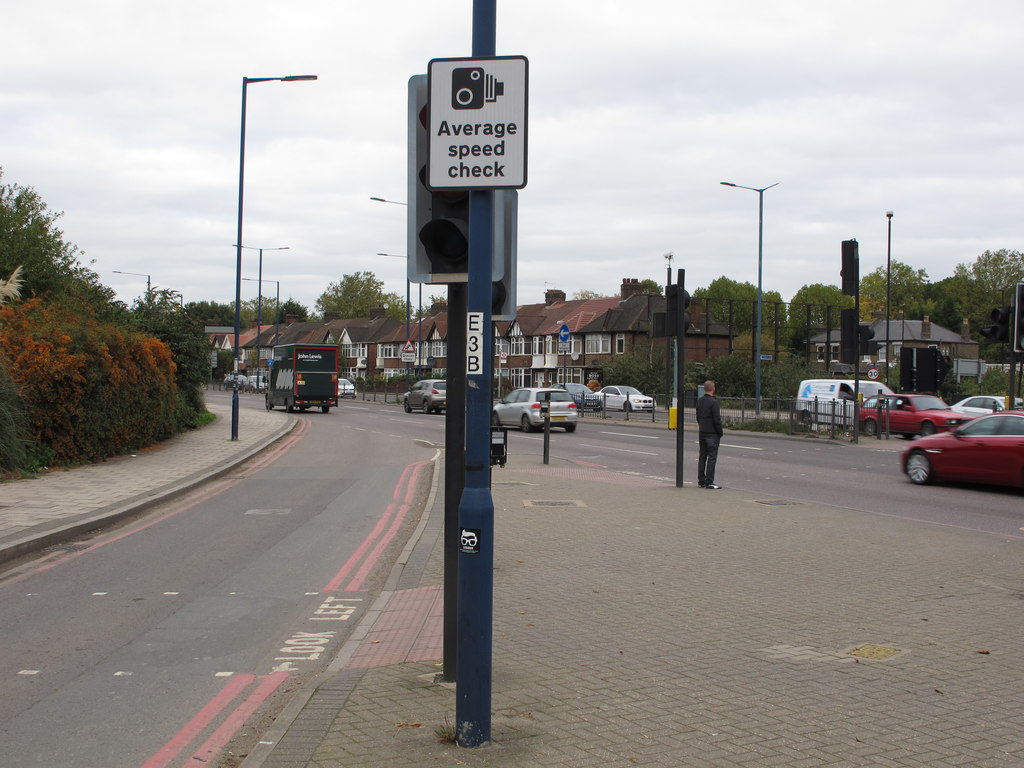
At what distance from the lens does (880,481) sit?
1852cm

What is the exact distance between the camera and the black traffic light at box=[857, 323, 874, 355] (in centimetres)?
2514

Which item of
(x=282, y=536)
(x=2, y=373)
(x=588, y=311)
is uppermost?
(x=588, y=311)

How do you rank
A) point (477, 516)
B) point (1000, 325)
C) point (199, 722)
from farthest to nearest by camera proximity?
1. point (1000, 325)
2. point (199, 722)
3. point (477, 516)

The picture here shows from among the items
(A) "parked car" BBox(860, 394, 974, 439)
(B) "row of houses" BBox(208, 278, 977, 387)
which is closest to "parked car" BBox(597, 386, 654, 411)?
(B) "row of houses" BBox(208, 278, 977, 387)

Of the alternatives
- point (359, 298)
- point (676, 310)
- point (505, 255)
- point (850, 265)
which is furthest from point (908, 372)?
point (359, 298)

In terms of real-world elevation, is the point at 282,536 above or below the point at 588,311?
below

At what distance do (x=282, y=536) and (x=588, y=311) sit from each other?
3051 inches

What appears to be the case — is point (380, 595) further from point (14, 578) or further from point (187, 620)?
point (14, 578)

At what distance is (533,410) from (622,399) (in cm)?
1478

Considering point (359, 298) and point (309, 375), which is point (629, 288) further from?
point (359, 298)

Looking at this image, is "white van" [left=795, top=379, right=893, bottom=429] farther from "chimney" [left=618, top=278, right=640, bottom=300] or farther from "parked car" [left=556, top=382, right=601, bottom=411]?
"chimney" [left=618, top=278, right=640, bottom=300]

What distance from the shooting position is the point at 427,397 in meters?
50.5

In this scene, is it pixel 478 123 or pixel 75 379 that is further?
pixel 75 379

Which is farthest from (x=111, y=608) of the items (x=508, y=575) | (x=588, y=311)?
(x=588, y=311)
